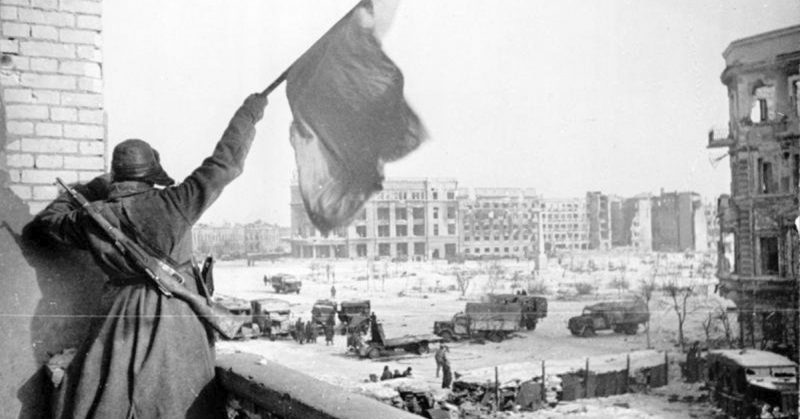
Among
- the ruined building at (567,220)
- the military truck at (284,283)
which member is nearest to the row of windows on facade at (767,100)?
the ruined building at (567,220)

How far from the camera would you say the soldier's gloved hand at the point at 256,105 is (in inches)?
115

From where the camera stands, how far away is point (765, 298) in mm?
16906

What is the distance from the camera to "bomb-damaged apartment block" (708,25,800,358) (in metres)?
13.5

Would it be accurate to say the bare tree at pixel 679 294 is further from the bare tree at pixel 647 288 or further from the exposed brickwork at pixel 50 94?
the exposed brickwork at pixel 50 94

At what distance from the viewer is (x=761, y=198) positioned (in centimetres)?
1702

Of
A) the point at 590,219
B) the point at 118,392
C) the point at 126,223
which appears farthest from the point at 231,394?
the point at 590,219

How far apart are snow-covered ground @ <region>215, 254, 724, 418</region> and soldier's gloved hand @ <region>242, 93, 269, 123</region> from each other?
1376 cm

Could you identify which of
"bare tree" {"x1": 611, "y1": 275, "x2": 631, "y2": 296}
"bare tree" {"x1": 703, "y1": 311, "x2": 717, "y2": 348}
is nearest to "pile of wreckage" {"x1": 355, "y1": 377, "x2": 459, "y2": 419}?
"bare tree" {"x1": 703, "y1": 311, "x2": 717, "y2": 348}

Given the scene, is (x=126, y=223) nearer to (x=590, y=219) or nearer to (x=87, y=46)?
(x=87, y=46)

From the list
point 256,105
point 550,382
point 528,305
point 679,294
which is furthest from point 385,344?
point 256,105

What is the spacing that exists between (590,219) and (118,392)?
2908 centimetres

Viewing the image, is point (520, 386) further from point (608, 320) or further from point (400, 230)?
Result: point (608, 320)

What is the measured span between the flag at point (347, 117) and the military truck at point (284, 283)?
1106 inches

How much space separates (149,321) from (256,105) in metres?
1.08
